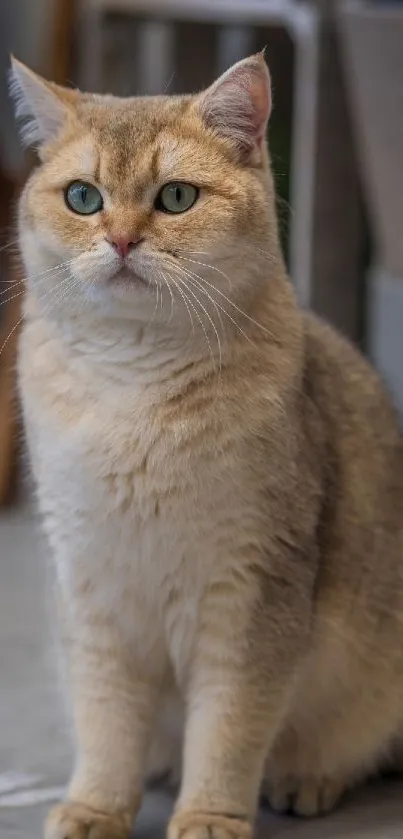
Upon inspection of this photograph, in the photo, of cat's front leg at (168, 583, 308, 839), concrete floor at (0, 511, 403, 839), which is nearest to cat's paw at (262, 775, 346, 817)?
concrete floor at (0, 511, 403, 839)

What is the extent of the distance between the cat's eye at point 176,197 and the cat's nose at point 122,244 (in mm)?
66

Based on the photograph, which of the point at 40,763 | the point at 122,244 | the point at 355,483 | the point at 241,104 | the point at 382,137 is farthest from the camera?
the point at 382,137

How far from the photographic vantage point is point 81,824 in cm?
136

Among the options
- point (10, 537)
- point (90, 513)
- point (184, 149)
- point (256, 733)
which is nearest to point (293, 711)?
point (256, 733)

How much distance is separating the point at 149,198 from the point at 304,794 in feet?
2.40

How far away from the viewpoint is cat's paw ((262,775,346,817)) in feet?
4.93

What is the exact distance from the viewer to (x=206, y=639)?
1.36 m

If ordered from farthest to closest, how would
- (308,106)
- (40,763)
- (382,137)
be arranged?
(308,106) < (382,137) < (40,763)

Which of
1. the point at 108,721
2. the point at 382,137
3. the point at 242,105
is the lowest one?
the point at 108,721

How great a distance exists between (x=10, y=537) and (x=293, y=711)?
119cm

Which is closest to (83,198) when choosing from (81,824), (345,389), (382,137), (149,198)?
(149,198)

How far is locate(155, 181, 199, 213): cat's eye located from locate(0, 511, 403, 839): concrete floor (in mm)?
562

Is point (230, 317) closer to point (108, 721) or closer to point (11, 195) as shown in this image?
point (108, 721)

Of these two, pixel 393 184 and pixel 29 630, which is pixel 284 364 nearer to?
pixel 29 630
